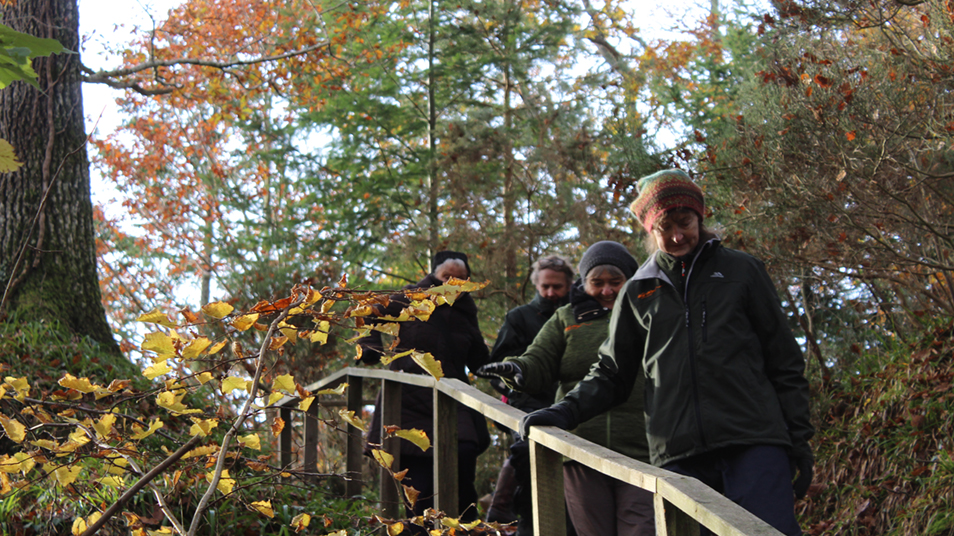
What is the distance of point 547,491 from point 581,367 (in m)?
1.14

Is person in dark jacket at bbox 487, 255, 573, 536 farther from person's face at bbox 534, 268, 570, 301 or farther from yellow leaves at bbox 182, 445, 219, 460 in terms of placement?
yellow leaves at bbox 182, 445, 219, 460

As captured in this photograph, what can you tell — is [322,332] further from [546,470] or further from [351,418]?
[546,470]

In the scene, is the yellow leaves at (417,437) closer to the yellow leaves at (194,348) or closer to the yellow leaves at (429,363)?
the yellow leaves at (429,363)

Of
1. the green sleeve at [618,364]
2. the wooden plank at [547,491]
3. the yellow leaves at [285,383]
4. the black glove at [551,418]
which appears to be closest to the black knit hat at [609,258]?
the green sleeve at [618,364]

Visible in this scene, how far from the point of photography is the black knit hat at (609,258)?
365 cm

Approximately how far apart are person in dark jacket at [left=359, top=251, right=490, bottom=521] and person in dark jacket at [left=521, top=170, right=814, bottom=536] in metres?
1.61

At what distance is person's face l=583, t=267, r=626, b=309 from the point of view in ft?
11.9

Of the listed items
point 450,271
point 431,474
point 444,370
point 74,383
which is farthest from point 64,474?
point 450,271

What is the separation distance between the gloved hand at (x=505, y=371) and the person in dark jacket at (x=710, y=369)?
13.6 inches

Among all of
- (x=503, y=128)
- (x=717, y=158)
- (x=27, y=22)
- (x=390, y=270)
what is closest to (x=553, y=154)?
(x=503, y=128)

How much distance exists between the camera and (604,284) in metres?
3.62

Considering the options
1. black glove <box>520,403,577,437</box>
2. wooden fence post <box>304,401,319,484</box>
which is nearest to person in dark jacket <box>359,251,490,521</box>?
wooden fence post <box>304,401,319,484</box>

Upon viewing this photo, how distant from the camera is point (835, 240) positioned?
5.34 meters

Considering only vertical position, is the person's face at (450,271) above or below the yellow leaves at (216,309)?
above
